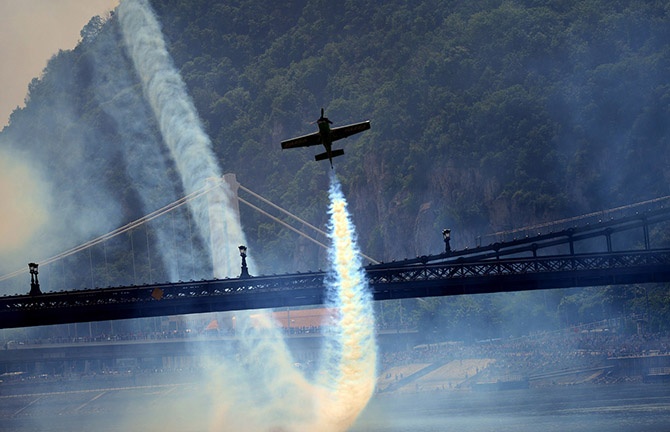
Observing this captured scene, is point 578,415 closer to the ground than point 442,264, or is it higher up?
closer to the ground

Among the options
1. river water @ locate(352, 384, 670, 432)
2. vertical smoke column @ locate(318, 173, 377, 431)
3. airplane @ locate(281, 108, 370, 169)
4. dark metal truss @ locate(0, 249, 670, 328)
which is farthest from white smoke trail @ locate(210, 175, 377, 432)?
airplane @ locate(281, 108, 370, 169)

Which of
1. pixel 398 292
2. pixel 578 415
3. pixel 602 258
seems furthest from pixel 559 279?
pixel 578 415

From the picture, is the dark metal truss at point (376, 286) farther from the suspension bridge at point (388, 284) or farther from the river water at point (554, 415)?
the river water at point (554, 415)

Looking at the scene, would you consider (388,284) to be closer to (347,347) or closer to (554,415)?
(347,347)

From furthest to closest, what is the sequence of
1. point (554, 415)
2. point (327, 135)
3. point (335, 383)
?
point (554, 415) → point (335, 383) → point (327, 135)

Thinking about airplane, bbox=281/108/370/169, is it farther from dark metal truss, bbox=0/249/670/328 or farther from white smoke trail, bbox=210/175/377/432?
white smoke trail, bbox=210/175/377/432

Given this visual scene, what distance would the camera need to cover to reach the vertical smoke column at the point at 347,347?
150 m

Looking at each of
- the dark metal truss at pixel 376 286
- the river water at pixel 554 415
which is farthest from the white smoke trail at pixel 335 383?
the river water at pixel 554 415

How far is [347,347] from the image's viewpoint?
546 ft

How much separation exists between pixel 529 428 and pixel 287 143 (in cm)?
4021

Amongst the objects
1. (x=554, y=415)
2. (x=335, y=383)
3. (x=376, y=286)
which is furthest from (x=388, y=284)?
(x=554, y=415)

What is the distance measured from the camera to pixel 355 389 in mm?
172875

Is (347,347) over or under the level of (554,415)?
over

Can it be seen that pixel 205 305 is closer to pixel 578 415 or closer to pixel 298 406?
pixel 298 406
